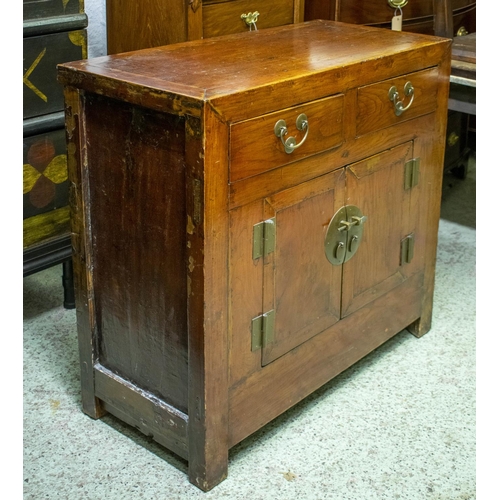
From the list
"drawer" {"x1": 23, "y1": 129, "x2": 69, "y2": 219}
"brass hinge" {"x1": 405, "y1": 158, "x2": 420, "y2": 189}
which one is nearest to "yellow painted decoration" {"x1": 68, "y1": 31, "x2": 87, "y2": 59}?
"drawer" {"x1": 23, "y1": 129, "x2": 69, "y2": 219}

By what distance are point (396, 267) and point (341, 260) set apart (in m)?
0.35

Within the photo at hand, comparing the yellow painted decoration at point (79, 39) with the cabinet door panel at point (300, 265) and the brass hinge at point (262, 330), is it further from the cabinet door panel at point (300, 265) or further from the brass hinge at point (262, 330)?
the brass hinge at point (262, 330)

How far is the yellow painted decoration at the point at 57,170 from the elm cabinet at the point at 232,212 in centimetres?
57

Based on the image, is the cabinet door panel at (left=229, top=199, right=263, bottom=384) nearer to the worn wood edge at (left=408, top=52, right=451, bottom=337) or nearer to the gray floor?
the gray floor

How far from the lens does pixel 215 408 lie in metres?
2.15

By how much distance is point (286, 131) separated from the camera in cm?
211

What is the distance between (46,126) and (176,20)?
564 mm

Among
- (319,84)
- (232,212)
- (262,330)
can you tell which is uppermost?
(319,84)

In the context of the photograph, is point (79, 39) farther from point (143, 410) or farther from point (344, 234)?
point (143, 410)

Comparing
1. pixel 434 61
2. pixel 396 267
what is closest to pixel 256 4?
pixel 434 61

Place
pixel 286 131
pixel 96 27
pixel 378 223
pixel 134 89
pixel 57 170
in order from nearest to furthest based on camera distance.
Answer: pixel 134 89 < pixel 286 131 < pixel 378 223 < pixel 57 170 < pixel 96 27

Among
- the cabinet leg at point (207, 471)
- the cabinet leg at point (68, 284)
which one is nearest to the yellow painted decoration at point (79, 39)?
the cabinet leg at point (68, 284)

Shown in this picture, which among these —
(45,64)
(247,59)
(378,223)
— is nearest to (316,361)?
(378,223)

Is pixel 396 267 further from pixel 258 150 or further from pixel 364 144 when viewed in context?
pixel 258 150
